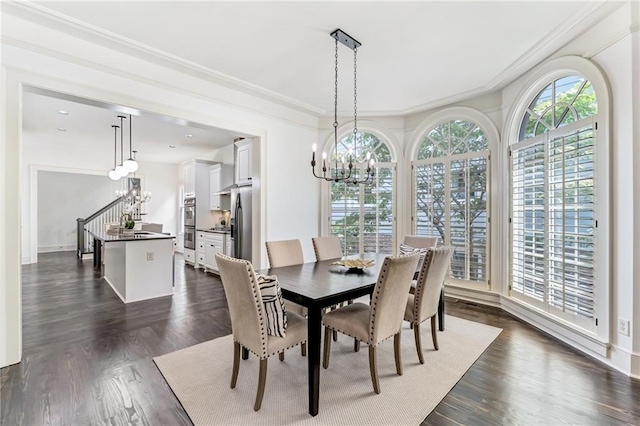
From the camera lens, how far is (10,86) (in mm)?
2379

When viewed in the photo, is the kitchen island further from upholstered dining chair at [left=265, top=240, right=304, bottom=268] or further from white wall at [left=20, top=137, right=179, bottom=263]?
white wall at [left=20, top=137, right=179, bottom=263]

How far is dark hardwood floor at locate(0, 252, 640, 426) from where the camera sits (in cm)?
184

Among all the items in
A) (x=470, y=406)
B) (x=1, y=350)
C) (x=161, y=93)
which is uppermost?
(x=161, y=93)

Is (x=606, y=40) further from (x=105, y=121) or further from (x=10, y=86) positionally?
(x=105, y=121)

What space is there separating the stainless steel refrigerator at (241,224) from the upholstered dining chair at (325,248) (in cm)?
165

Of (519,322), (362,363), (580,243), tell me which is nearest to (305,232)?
(362,363)

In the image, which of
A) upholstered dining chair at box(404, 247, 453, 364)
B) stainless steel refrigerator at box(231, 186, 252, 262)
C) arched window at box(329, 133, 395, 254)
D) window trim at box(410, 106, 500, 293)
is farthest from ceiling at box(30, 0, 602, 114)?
upholstered dining chair at box(404, 247, 453, 364)

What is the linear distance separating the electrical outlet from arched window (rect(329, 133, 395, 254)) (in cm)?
278

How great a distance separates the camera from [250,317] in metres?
1.90

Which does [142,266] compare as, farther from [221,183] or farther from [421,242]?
[421,242]

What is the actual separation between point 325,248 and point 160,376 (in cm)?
201

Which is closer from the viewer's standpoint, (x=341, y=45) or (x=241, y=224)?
(x=341, y=45)

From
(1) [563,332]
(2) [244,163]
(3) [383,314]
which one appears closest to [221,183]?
(2) [244,163]

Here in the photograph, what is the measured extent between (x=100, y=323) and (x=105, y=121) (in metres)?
3.74
